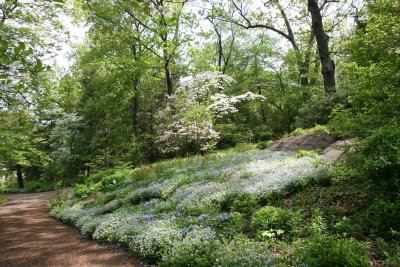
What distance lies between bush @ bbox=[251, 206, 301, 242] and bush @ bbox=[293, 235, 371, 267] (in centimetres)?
90

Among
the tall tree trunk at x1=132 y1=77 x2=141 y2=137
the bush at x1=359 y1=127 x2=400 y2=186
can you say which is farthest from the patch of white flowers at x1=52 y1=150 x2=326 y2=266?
the tall tree trunk at x1=132 y1=77 x2=141 y2=137

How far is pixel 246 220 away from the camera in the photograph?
6.52 m

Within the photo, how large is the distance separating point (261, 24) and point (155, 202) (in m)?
19.7

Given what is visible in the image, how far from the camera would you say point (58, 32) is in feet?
54.8

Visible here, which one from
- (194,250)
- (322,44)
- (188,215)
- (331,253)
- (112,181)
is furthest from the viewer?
(112,181)

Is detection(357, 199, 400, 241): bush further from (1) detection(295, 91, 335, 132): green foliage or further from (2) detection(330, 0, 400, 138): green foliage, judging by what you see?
(1) detection(295, 91, 335, 132): green foliage

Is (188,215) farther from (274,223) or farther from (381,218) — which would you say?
(381,218)

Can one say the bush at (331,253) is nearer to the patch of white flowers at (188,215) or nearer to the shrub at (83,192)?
the patch of white flowers at (188,215)

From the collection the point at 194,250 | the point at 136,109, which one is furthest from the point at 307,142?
the point at 136,109

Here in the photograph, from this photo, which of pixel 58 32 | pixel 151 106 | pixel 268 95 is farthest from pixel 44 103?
pixel 268 95

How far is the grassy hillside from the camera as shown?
4.54 metres

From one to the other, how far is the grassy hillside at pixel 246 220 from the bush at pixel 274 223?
2cm

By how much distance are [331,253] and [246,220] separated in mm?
2636

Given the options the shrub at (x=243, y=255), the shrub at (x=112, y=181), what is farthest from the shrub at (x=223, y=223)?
the shrub at (x=112, y=181)
